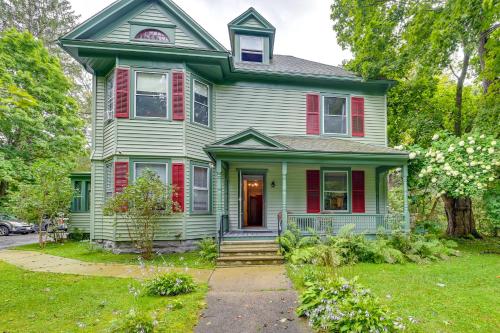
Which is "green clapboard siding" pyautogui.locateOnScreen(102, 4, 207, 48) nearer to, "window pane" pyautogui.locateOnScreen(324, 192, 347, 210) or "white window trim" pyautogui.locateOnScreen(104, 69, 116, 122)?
"white window trim" pyautogui.locateOnScreen(104, 69, 116, 122)

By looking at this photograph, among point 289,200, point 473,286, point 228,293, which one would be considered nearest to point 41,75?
point 289,200

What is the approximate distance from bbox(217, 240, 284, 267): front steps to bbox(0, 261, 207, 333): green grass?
186 cm

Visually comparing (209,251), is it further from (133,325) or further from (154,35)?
(154,35)

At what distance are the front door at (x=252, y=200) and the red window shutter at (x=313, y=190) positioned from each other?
1.75 m

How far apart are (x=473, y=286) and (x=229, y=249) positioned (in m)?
5.51

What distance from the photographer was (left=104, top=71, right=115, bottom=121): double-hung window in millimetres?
9305

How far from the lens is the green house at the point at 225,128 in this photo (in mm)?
8898

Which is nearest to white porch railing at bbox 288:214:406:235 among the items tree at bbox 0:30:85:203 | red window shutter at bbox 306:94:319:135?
red window shutter at bbox 306:94:319:135

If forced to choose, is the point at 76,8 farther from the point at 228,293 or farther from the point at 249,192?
the point at 228,293

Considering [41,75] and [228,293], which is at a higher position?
[41,75]

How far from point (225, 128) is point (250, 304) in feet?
23.6

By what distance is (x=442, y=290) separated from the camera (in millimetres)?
5184

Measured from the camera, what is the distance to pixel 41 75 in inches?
645

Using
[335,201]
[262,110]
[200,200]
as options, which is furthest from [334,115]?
[200,200]
